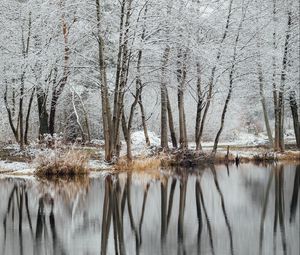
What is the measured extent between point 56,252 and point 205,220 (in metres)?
4.38

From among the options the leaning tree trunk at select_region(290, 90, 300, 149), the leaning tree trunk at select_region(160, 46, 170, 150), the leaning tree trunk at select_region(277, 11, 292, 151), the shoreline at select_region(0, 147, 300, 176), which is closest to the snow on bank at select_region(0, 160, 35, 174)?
the shoreline at select_region(0, 147, 300, 176)

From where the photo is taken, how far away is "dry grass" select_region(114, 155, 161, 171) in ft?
78.0

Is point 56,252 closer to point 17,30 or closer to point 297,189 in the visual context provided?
point 297,189

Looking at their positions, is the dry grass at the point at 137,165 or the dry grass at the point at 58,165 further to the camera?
the dry grass at the point at 137,165

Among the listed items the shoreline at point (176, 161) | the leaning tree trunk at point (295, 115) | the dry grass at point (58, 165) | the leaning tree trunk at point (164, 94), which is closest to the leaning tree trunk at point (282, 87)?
the leaning tree trunk at point (295, 115)

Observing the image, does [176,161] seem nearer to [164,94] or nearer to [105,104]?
[164,94]

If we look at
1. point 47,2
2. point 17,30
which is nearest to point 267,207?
point 47,2

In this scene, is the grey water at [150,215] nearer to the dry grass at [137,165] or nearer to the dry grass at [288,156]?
the dry grass at [137,165]

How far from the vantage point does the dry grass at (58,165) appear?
2156 centimetres

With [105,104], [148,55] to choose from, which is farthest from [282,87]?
[105,104]

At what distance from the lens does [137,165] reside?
2425cm

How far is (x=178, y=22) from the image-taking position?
25.3 m

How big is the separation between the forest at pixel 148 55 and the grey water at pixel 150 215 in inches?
226

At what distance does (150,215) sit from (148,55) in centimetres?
1369
